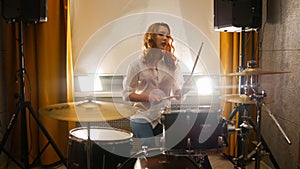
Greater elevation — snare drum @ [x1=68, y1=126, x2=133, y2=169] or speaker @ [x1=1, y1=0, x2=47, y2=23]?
speaker @ [x1=1, y1=0, x2=47, y2=23]

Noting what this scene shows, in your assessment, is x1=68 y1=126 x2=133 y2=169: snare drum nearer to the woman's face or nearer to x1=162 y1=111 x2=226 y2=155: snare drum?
x1=162 y1=111 x2=226 y2=155: snare drum

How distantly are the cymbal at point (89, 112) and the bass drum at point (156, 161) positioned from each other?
0.24m

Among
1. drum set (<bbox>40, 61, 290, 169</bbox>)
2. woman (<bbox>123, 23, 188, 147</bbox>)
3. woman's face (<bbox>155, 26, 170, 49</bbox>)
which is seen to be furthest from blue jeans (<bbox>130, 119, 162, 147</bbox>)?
woman's face (<bbox>155, 26, 170, 49</bbox>)

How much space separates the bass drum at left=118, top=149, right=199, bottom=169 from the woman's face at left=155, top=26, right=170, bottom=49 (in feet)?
2.56

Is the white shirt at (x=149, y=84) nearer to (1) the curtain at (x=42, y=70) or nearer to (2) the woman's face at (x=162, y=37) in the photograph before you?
(2) the woman's face at (x=162, y=37)

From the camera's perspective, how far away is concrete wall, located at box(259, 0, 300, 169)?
2154mm

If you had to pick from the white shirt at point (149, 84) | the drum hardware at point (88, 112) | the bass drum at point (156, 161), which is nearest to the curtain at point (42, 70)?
the white shirt at point (149, 84)

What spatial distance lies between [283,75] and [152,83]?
1001 mm

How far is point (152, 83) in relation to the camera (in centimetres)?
211

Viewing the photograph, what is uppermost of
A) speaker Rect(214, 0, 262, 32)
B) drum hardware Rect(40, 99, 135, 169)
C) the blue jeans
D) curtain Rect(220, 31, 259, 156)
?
speaker Rect(214, 0, 262, 32)

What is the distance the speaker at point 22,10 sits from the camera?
6.72ft

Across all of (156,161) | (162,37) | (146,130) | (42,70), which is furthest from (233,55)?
(42,70)

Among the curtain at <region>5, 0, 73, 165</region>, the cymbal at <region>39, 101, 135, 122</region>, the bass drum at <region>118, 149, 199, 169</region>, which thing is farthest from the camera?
the curtain at <region>5, 0, 73, 165</region>

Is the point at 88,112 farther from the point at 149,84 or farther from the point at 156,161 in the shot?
the point at 149,84
